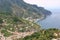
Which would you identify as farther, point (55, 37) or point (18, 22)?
point (18, 22)

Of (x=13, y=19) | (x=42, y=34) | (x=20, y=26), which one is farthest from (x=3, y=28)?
(x=42, y=34)

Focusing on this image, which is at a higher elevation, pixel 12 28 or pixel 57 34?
pixel 12 28

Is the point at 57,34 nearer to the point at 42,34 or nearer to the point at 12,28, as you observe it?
the point at 42,34

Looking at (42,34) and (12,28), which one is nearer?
(42,34)

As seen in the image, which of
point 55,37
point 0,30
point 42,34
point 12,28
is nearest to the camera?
point 55,37

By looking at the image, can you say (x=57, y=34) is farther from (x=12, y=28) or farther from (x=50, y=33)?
(x=12, y=28)

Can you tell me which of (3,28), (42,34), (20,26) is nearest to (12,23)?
(20,26)

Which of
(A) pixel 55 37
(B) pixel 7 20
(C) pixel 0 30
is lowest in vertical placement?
(A) pixel 55 37

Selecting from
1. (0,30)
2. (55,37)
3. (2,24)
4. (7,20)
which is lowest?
(55,37)

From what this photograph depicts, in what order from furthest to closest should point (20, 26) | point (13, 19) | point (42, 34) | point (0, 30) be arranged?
point (13, 19) < point (20, 26) < point (0, 30) < point (42, 34)
